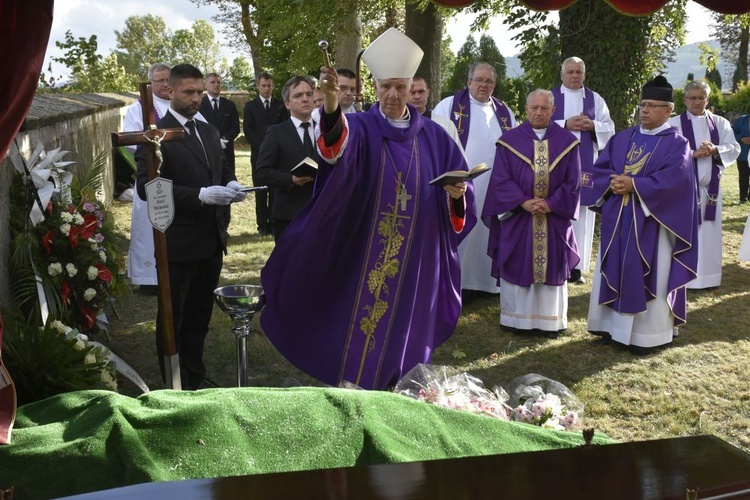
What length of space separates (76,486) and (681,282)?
5168 mm

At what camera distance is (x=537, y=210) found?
7.13m

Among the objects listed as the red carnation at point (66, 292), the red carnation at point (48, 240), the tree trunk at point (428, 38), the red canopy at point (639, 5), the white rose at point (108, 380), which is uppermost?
the tree trunk at point (428, 38)

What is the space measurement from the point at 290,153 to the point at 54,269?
2321mm

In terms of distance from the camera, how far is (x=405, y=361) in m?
5.45

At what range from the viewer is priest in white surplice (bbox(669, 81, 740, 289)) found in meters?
8.92

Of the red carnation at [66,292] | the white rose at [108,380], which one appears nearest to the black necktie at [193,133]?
the red carnation at [66,292]

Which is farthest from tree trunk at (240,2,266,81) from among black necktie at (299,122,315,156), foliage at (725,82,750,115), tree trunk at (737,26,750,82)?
tree trunk at (737,26,750,82)

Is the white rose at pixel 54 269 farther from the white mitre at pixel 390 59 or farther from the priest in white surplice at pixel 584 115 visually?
the priest in white surplice at pixel 584 115

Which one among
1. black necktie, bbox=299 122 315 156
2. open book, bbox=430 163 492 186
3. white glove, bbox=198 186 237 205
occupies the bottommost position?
white glove, bbox=198 186 237 205

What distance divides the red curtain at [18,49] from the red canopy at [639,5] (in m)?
1.53

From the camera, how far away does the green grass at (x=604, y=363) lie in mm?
5523

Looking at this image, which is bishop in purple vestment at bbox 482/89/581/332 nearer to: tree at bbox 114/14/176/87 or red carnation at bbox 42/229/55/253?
red carnation at bbox 42/229/55/253

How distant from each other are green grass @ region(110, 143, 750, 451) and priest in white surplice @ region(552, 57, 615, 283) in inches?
35.1

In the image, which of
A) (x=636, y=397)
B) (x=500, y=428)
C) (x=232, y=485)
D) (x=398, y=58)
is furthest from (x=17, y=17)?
(x=636, y=397)
